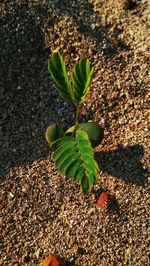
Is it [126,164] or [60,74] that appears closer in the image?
[60,74]

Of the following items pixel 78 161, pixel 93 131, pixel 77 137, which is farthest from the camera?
pixel 93 131

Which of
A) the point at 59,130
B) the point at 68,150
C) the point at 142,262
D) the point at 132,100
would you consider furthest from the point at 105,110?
the point at 142,262

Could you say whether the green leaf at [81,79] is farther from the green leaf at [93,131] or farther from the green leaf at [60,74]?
the green leaf at [93,131]

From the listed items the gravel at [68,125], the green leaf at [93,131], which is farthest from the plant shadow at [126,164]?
the green leaf at [93,131]

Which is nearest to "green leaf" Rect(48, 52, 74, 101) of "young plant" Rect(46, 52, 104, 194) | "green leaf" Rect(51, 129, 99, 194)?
"young plant" Rect(46, 52, 104, 194)

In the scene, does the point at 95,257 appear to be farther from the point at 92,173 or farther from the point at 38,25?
the point at 38,25

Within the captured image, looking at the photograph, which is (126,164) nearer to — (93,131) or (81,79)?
(93,131)

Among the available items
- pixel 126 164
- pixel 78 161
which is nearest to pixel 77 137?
pixel 78 161
